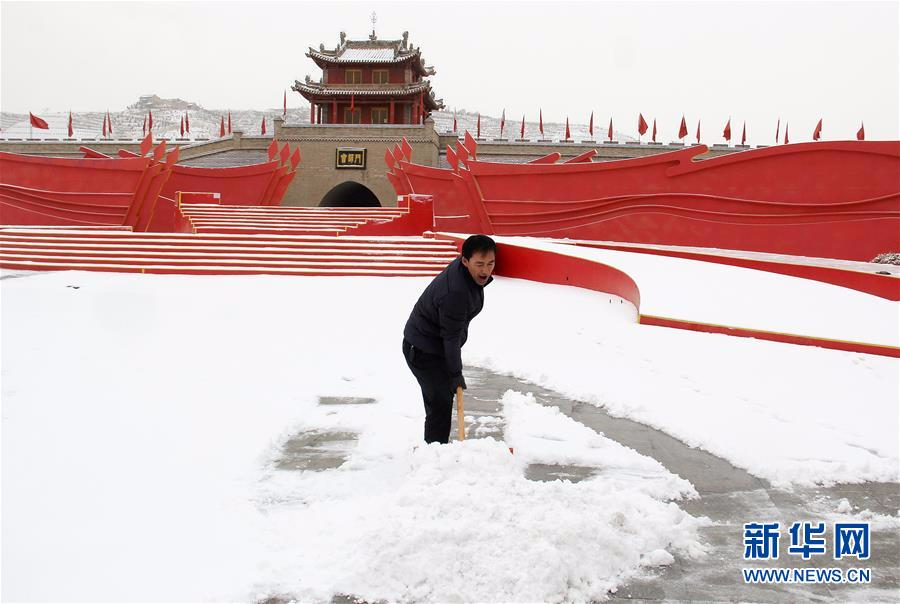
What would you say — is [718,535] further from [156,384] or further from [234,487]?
[156,384]

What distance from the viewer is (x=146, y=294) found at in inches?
277

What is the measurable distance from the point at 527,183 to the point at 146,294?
27.0ft

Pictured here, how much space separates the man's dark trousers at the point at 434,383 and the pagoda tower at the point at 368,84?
81.3 ft

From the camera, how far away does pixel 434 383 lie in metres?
2.69

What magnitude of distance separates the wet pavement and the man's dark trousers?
0.36 metres

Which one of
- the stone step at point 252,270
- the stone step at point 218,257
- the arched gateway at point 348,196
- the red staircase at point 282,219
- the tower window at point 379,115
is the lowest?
the stone step at point 252,270

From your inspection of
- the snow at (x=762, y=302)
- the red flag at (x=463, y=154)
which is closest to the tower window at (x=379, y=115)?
the red flag at (x=463, y=154)

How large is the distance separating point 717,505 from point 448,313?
48.3 inches

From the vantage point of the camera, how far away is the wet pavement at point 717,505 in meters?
1.87

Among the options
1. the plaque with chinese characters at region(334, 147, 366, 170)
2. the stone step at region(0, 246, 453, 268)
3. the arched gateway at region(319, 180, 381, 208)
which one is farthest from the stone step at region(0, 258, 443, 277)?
the arched gateway at region(319, 180, 381, 208)

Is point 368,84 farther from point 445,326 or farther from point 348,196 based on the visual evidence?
point 445,326

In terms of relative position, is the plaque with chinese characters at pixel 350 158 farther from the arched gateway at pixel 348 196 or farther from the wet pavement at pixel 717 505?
the wet pavement at pixel 717 505

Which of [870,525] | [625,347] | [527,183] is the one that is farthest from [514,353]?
[527,183]

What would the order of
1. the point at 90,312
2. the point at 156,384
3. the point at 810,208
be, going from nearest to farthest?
the point at 156,384, the point at 90,312, the point at 810,208
